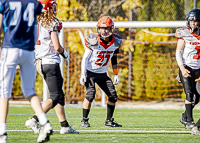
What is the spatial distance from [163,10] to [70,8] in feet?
9.21

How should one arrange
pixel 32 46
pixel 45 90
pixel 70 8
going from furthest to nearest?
pixel 70 8, pixel 45 90, pixel 32 46

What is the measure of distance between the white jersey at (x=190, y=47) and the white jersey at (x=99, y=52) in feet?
3.17

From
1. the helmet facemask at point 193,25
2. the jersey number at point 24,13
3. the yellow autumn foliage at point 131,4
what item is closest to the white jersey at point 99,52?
the helmet facemask at point 193,25

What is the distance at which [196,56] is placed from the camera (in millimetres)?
6441

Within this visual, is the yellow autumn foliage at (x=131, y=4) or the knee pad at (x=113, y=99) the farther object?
the yellow autumn foliage at (x=131, y=4)

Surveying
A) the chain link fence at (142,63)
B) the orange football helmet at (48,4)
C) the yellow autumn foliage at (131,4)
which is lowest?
the chain link fence at (142,63)

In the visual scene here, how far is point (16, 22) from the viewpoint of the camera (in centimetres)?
426

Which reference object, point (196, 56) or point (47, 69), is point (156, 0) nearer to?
point (196, 56)

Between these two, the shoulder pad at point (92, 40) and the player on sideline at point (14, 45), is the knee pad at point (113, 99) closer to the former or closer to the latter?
the shoulder pad at point (92, 40)

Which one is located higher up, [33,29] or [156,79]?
[33,29]

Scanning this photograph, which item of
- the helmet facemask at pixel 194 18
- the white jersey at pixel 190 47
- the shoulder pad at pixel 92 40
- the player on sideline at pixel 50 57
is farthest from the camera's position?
the shoulder pad at pixel 92 40

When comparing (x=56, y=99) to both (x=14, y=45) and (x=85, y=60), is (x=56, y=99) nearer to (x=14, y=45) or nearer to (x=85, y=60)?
(x=14, y=45)

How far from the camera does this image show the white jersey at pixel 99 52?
655 cm

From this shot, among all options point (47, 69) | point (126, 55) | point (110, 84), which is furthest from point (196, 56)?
point (126, 55)
